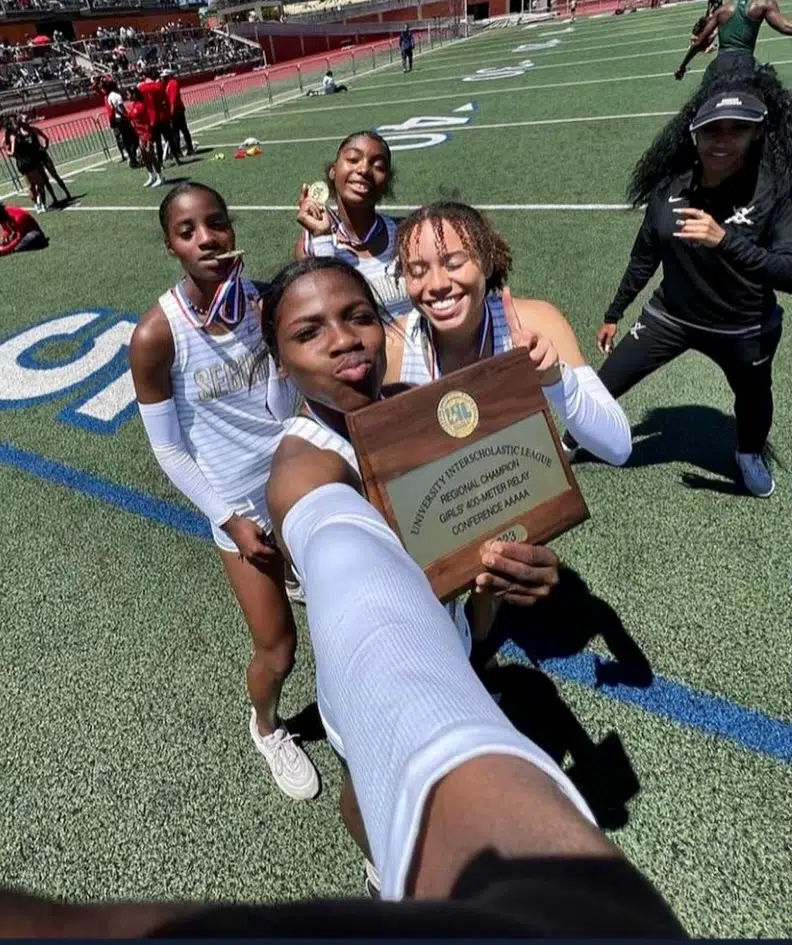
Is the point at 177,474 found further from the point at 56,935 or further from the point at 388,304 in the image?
the point at 56,935

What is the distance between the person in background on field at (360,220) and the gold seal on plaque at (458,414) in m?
1.64

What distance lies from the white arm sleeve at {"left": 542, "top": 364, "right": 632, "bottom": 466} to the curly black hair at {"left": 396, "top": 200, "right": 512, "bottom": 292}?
48 cm

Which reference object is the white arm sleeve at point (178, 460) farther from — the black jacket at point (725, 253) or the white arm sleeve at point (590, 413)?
the black jacket at point (725, 253)

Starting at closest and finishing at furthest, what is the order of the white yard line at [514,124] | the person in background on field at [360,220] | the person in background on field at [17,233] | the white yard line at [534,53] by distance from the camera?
the person in background on field at [360,220] → the person in background on field at [17,233] → the white yard line at [514,124] → the white yard line at [534,53]

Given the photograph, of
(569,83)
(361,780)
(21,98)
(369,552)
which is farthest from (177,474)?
(21,98)

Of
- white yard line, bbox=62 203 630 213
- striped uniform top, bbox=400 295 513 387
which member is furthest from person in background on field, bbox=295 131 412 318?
white yard line, bbox=62 203 630 213

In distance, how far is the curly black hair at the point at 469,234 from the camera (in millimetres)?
2004

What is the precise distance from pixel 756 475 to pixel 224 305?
118 inches

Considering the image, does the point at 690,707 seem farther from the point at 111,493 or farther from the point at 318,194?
the point at 111,493

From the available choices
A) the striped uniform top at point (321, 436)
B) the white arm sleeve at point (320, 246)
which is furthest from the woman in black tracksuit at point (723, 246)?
the striped uniform top at point (321, 436)

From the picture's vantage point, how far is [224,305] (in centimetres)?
224

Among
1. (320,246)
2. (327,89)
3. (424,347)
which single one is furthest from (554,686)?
(327,89)

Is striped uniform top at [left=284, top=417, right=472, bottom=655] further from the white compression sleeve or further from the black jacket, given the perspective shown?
the black jacket

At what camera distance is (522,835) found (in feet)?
2.10
